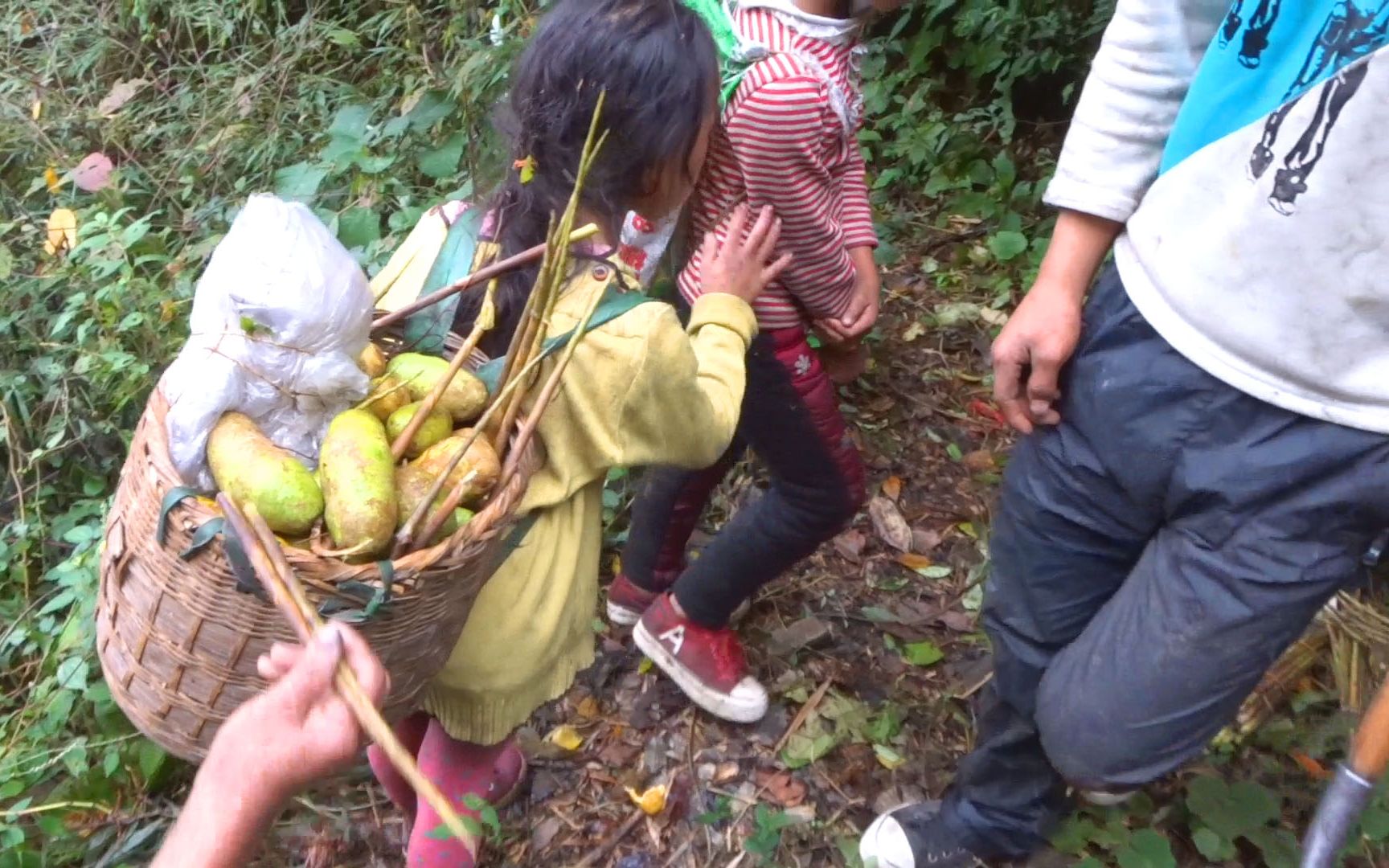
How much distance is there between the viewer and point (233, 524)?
105 centimetres

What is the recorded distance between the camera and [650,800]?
221 centimetres

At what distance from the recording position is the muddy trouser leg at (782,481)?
1.90m

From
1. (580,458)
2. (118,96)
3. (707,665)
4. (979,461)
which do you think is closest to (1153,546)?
(580,458)

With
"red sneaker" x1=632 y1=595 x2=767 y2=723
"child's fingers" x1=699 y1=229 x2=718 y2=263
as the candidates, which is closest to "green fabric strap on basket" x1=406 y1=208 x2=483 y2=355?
"child's fingers" x1=699 y1=229 x2=718 y2=263

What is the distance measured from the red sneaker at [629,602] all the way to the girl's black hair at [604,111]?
1.12m

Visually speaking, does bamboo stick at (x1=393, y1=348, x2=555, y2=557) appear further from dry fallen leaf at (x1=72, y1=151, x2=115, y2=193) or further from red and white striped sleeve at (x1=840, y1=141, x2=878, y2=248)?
dry fallen leaf at (x1=72, y1=151, x2=115, y2=193)

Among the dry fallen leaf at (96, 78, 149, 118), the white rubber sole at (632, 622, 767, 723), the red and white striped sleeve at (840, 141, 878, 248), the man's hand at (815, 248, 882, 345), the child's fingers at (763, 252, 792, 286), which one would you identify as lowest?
the white rubber sole at (632, 622, 767, 723)

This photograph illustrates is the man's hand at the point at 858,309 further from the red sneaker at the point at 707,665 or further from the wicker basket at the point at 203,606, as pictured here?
the wicker basket at the point at 203,606

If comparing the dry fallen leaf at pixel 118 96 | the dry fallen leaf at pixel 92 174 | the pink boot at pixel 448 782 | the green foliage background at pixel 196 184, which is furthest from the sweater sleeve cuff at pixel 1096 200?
the dry fallen leaf at pixel 118 96

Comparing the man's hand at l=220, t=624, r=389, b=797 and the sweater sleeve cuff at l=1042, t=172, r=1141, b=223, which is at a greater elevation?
the sweater sleeve cuff at l=1042, t=172, r=1141, b=223

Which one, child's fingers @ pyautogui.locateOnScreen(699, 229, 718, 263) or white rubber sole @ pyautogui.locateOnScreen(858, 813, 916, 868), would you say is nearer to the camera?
child's fingers @ pyautogui.locateOnScreen(699, 229, 718, 263)

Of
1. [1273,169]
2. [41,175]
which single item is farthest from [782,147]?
[41,175]

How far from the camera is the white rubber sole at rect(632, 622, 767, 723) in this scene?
7.57 feet

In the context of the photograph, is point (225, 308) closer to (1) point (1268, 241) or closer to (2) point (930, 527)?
(1) point (1268, 241)
